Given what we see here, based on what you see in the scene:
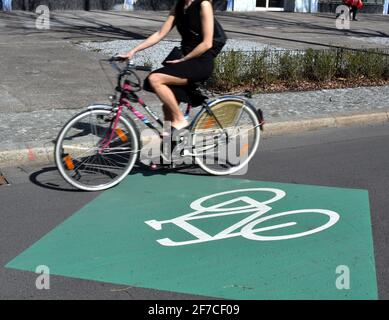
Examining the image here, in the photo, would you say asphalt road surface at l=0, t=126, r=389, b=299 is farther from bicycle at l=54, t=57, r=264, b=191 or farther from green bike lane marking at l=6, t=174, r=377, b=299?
bicycle at l=54, t=57, r=264, b=191

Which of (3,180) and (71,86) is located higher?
(71,86)

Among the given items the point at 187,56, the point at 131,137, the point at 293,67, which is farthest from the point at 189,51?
the point at 293,67

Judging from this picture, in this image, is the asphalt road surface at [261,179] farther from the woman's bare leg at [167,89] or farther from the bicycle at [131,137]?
the woman's bare leg at [167,89]

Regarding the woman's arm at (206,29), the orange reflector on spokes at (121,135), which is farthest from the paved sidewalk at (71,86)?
the woman's arm at (206,29)

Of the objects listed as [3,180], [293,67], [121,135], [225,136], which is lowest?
[3,180]

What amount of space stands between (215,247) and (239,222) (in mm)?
550

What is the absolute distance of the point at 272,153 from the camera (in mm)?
7270

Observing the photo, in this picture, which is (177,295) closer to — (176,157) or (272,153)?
(176,157)

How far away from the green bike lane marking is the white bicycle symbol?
2 centimetres

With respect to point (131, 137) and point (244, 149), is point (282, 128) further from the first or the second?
point (131, 137)

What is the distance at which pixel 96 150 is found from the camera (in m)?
5.80

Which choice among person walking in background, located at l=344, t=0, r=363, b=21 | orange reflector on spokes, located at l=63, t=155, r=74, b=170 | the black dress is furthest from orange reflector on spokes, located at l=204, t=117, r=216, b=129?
person walking in background, located at l=344, t=0, r=363, b=21

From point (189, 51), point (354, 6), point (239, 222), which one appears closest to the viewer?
point (239, 222)

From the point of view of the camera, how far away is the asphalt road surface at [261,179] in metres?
3.93
